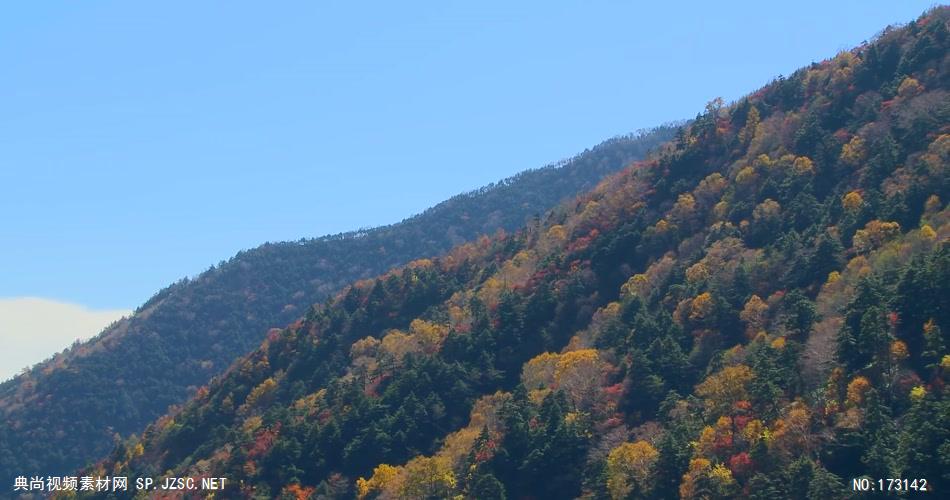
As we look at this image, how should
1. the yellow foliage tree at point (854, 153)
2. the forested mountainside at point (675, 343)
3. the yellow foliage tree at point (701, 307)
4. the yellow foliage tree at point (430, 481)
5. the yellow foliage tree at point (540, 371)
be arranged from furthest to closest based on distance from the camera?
the yellow foliage tree at point (854, 153) < the yellow foliage tree at point (540, 371) < the yellow foliage tree at point (701, 307) < the yellow foliage tree at point (430, 481) < the forested mountainside at point (675, 343)

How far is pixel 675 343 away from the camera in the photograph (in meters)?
85.4

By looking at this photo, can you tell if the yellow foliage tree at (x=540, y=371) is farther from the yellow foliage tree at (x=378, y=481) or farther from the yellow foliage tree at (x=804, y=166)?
the yellow foliage tree at (x=804, y=166)

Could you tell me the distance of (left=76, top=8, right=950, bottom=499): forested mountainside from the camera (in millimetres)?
63688

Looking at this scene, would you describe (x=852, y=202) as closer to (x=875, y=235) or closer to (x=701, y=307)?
(x=875, y=235)

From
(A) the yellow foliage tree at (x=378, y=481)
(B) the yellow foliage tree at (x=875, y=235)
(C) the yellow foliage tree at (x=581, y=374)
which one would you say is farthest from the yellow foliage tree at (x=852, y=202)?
(A) the yellow foliage tree at (x=378, y=481)

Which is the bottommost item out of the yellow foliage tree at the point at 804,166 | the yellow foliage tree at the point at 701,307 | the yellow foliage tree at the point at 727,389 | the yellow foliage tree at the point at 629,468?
the yellow foliage tree at the point at 629,468

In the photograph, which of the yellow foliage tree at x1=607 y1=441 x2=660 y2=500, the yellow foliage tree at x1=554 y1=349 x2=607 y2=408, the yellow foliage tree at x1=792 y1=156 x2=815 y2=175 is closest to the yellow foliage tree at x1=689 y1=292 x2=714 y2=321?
the yellow foliage tree at x1=554 y1=349 x2=607 y2=408

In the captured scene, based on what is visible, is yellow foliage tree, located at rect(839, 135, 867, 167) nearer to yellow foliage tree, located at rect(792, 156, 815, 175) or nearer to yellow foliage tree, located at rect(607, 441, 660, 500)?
yellow foliage tree, located at rect(792, 156, 815, 175)

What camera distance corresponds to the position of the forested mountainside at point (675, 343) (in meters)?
63.7

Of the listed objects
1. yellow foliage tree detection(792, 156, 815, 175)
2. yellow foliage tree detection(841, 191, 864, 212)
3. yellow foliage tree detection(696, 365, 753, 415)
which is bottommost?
yellow foliage tree detection(696, 365, 753, 415)

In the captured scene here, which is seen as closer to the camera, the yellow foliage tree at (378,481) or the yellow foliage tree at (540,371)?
the yellow foliage tree at (378,481)

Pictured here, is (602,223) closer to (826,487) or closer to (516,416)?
(516,416)

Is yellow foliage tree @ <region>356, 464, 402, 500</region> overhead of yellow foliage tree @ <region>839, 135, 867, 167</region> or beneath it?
beneath

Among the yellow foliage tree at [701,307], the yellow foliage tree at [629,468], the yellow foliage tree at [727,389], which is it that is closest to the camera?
the yellow foliage tree at [629,468]
